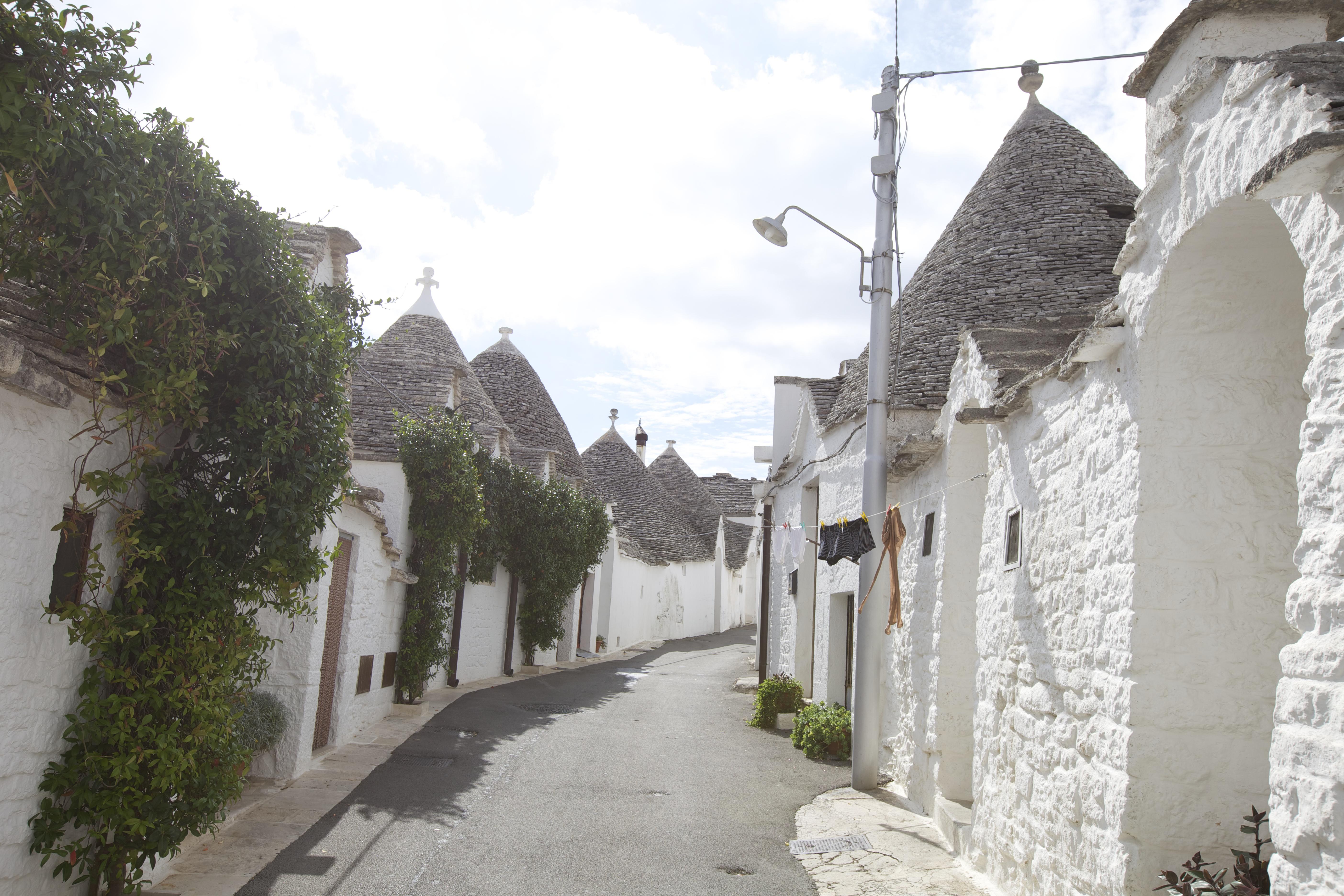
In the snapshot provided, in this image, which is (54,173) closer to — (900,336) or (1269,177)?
(1269,177)

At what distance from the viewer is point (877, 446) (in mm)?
8539

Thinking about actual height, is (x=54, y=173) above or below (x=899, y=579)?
above

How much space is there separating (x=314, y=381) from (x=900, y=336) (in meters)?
7.00

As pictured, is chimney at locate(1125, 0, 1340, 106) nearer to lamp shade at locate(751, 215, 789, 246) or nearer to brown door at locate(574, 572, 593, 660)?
lamp shade at locate(751, 215, 789, 246)

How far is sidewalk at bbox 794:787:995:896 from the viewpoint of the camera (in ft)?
18.9

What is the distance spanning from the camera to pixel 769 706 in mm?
12398

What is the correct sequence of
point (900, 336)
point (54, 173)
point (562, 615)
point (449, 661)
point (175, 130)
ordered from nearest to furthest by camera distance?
point (54, 173) → point (175, 130) → point (900, 336) → point (449, 661) → point (562, 615)

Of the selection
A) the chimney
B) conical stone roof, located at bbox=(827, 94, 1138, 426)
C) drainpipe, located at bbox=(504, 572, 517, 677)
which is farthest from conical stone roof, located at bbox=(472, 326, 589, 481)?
the chimney

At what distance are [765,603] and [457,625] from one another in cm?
563

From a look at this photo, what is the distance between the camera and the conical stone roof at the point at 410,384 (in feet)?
41.1

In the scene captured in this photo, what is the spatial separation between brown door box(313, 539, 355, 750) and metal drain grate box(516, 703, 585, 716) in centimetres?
364

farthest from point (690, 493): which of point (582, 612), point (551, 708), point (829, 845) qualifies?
point (829, 845)

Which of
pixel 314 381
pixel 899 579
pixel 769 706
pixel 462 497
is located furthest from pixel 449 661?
pixel 314 381

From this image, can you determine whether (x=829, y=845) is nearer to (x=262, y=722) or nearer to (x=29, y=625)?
(x=262, y=722)
